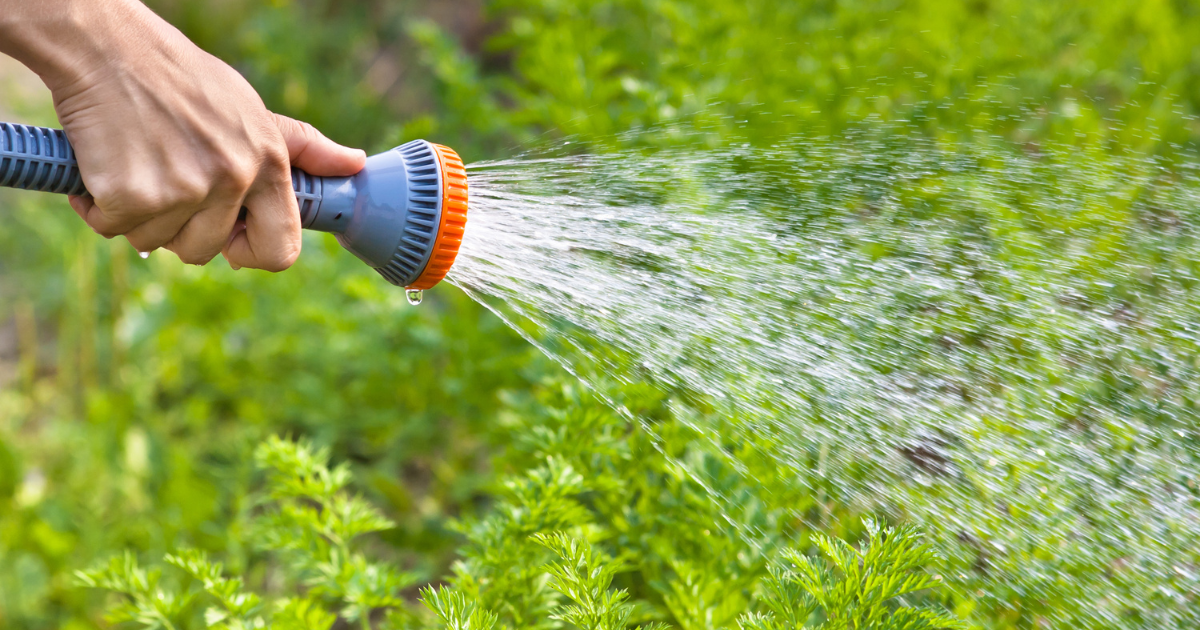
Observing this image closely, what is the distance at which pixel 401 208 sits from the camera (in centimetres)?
134

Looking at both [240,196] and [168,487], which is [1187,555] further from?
[168,487]

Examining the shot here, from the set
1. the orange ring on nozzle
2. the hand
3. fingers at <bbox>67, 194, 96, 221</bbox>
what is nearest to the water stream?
the orange ring on nozzle

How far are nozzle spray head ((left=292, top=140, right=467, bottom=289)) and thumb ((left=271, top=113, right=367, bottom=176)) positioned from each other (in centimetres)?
2

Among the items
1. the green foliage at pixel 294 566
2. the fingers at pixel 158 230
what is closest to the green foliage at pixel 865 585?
the green foliage at pixel 294 566

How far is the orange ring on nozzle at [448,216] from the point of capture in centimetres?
133

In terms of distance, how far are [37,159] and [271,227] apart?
1.02ft

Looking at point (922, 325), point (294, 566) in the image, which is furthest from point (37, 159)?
point (922, 325)

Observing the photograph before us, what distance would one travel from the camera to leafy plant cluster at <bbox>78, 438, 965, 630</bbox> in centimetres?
109

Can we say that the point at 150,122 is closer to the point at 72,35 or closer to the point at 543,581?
the point at 72,35

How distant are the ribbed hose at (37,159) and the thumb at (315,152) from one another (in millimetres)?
285

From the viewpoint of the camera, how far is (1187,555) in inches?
50.5

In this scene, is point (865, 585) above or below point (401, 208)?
below

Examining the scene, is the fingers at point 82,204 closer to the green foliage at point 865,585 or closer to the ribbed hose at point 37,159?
the ribbed hose at point 37,159

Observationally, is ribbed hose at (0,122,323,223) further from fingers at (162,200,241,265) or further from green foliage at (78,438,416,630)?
green foliage at (78,438,416,630)
